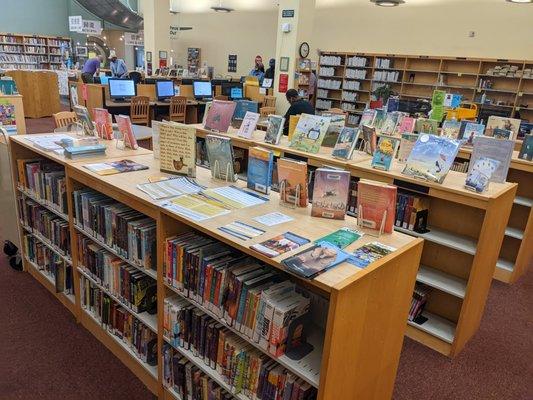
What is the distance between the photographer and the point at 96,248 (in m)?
2.71

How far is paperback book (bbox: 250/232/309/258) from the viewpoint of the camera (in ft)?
5.43

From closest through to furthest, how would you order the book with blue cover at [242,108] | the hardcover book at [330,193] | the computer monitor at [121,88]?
the hardcover book at [330,193] < the book with blue cover at [242,108] < the computer monitor at [121,88]

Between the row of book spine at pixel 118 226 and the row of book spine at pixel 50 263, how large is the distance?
0.51 meters

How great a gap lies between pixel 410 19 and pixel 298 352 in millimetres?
10670

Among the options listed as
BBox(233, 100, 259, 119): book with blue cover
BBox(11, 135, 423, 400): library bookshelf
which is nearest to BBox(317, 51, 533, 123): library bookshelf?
BBox(233, 100, 259, 119): book with blue cover

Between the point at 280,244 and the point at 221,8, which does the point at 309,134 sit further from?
the point at 221,8

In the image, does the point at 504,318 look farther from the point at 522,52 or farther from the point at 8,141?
the point at 522,52

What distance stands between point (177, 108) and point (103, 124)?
5473 mm

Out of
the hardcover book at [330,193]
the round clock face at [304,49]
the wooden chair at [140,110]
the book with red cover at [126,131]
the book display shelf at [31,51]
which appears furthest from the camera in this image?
the book display shelf at [31,51]

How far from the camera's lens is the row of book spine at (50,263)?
308cm

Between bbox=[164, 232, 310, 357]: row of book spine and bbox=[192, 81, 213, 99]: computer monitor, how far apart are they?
25.8ft

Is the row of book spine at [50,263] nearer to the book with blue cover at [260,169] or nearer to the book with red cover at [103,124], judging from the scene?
the book with red cover at [103,124]

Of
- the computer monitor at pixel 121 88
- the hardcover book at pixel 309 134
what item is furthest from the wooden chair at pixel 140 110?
the hardcover book at pixel 309 134

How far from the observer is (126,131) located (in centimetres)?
309
